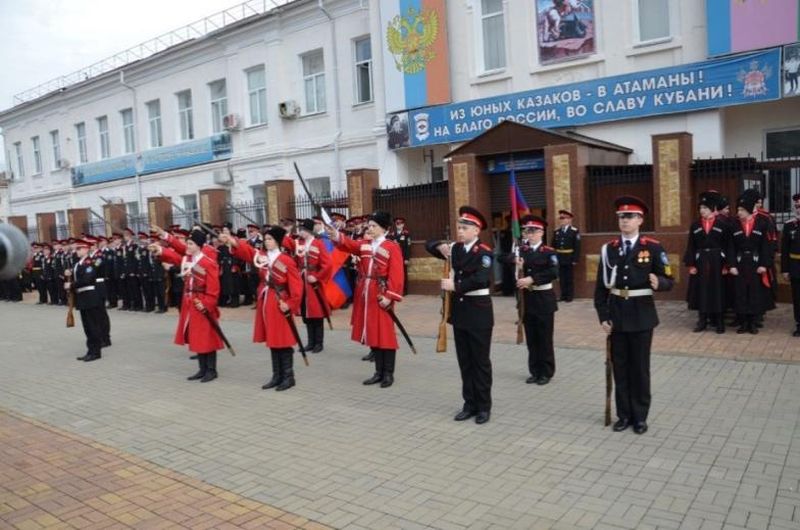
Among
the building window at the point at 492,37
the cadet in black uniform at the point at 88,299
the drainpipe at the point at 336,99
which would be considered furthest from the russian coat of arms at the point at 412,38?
the cadet in black uniform at the point at 88,299

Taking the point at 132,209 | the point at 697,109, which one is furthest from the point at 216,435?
the point at 132,209

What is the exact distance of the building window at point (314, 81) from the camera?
21266 mm

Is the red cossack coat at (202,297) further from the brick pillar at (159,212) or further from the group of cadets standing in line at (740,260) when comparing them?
the brick pillar at (159,212)

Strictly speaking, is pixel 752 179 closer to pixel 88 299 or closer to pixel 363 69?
pixel 88 299

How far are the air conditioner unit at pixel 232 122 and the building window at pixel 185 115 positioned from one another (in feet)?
9.43

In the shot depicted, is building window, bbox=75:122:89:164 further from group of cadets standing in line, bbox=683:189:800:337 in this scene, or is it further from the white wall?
group of cadets standing in line, bbox=683:189:800:337

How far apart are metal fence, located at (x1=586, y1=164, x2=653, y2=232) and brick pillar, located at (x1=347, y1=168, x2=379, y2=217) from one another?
5.51 m

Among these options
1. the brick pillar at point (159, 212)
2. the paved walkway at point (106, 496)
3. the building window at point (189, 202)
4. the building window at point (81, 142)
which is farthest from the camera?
the building window at point (81, 142)

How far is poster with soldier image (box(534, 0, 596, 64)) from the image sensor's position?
591 inches

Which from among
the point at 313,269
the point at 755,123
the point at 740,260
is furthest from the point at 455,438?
the point at 755,123

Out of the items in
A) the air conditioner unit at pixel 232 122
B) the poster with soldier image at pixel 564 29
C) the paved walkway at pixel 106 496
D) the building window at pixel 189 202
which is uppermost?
the poster with soldier image at pixel 564 29

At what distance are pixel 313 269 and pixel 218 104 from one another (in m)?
16.7

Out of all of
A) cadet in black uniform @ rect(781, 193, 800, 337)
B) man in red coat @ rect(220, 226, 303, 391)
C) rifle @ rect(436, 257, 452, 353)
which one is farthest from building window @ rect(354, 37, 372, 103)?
rifle @ rect(436, 257, 452, 353)

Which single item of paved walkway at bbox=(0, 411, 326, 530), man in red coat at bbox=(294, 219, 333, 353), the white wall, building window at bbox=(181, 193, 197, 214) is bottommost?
paved walkway at bbox=(0, 411, 326, 530)
